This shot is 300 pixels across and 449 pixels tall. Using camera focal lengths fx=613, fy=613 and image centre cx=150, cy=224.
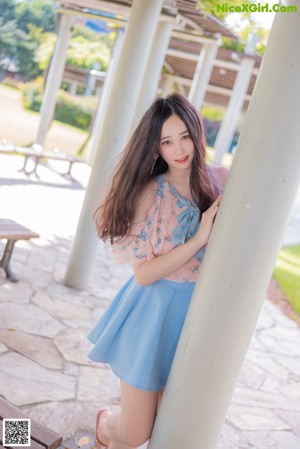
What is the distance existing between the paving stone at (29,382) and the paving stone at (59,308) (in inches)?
38.0

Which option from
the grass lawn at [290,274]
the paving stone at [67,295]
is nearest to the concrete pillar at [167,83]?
the grass lawn at [290,274]

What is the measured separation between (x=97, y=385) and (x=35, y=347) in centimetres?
55

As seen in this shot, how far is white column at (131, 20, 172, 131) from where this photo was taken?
9.04 metres

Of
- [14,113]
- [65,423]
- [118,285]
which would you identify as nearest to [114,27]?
[14,113]

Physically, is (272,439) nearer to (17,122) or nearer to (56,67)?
(56,67)

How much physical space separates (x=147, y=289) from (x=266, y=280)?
0.51 meters

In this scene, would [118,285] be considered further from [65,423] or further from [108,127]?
[65,423]

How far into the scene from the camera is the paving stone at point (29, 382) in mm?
3504

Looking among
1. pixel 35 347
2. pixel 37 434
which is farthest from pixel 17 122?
pixel 37 434

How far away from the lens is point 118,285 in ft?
20.6

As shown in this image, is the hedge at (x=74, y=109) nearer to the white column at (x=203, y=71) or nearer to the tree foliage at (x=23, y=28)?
the tree foliage at (x=23, y=28)

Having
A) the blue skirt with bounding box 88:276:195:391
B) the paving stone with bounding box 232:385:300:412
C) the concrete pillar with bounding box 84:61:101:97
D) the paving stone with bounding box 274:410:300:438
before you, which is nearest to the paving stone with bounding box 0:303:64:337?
the paving stone with bounding box 232:385:300:412

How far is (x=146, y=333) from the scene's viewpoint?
253 cm

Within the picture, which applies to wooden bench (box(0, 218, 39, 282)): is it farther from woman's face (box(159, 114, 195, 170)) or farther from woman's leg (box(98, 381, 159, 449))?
woman's face (box(159, 114, 195, 170))
